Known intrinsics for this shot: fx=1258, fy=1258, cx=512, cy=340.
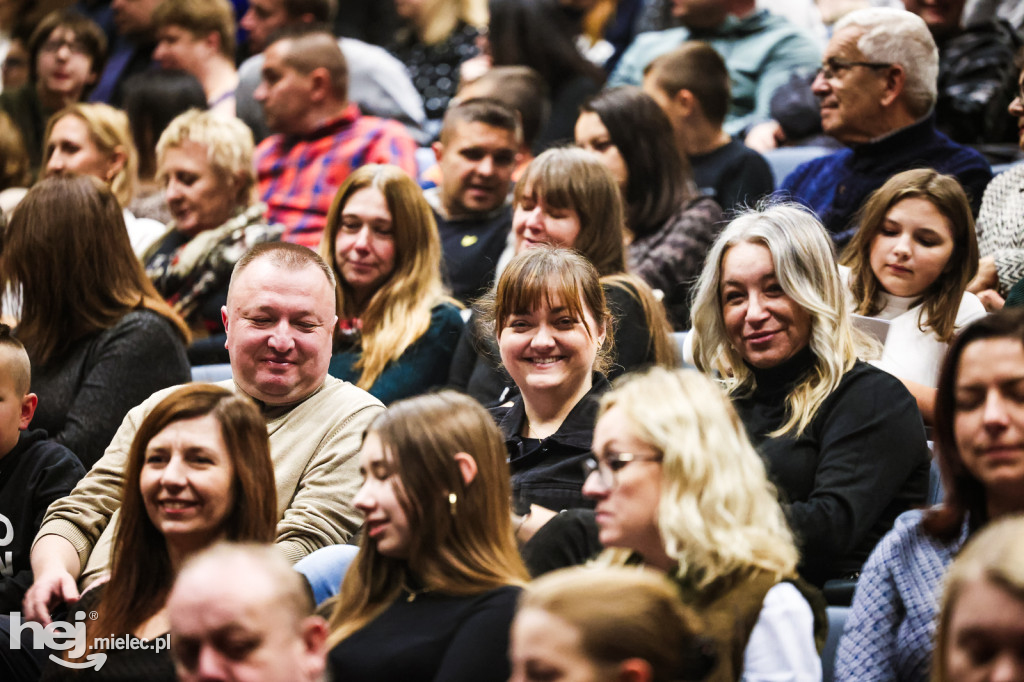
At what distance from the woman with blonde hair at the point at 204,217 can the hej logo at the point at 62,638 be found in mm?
1618

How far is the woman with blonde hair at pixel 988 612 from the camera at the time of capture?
4.44 ft

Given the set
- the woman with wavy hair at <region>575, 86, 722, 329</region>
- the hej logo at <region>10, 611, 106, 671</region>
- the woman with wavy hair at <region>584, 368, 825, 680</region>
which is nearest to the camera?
the woman with wavy hair at <region>584, 368, 825, 680</region>

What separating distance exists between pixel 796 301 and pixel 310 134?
94.2 inches

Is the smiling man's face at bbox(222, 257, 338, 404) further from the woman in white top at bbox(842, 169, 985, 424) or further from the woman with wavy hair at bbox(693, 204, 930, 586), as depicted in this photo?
the woman in white top at bbox(842, 169, 985, 424)

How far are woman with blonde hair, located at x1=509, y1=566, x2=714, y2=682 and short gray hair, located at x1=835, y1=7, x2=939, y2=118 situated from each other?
7.78 ft

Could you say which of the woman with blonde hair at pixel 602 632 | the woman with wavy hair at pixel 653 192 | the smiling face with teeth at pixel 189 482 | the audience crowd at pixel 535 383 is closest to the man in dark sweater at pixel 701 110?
the audience crowd at pixel 535 383

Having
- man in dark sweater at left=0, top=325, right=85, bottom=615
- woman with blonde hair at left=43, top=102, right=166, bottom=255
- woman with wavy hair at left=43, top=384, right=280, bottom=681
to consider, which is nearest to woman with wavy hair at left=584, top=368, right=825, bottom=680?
woman with wavy hair at left=43, top=384, right=280, bottom=681

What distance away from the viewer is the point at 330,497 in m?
2.33

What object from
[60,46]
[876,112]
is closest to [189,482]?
[876,112]

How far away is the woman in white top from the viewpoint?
9.01 ft

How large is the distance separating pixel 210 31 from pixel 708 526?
397 cm

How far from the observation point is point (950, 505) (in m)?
1.82

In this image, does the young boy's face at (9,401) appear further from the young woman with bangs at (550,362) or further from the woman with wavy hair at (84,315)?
the young woman with bangs at (550,362)

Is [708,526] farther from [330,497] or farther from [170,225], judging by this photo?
[170,225]
